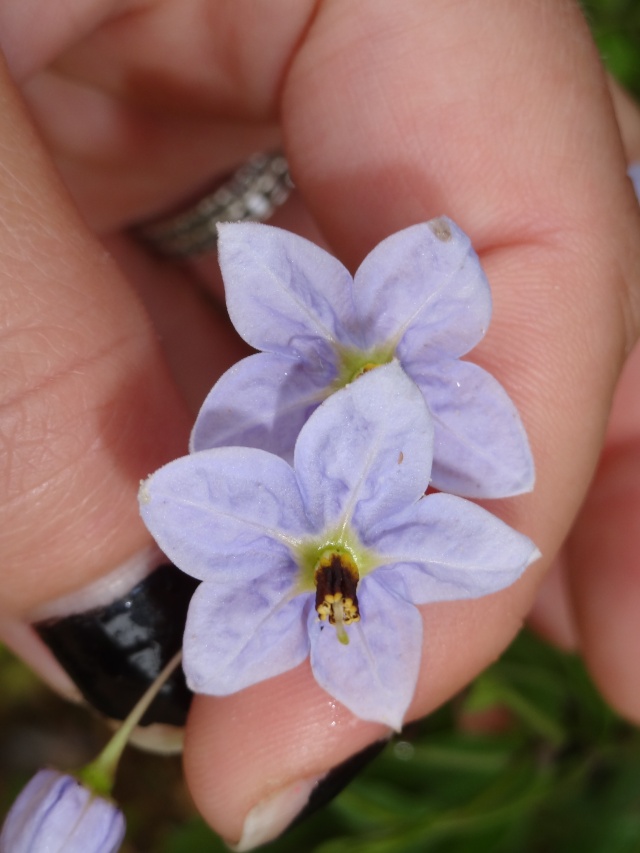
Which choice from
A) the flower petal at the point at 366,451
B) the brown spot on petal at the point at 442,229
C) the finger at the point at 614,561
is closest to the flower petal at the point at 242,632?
the flower petal at the point at 366,451

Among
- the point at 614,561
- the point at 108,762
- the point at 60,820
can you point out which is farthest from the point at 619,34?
the point at 60,820

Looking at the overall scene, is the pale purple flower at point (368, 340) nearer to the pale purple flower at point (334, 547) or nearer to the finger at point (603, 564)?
the pale purple flower at point (334, 547)

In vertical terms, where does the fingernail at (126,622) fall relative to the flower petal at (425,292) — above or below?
below

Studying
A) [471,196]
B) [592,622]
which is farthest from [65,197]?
[592,622]

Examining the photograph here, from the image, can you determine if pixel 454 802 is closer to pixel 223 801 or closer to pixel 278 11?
pixel 223 801

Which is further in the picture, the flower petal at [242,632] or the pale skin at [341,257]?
the pale skin at [341,257]

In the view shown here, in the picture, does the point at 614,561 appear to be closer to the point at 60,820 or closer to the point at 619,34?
the point at 60,820

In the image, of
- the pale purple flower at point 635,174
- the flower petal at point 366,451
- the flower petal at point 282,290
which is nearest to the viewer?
the flower petal at point 366,451
